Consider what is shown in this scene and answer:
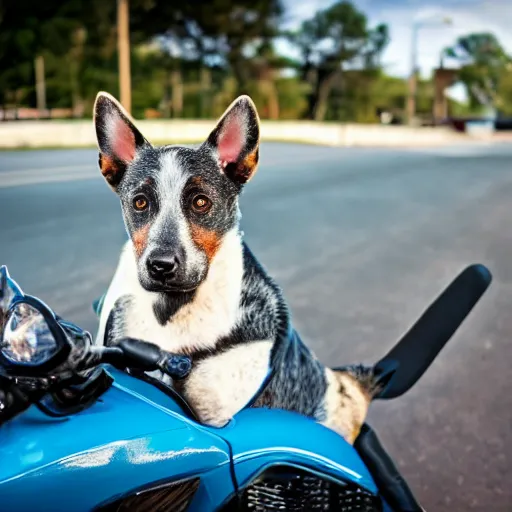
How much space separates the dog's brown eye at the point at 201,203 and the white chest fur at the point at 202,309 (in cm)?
7

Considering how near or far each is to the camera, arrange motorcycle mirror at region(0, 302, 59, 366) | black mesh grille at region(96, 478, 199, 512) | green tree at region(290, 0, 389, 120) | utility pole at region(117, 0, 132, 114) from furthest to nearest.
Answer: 1. green tree at region(290, 0, 389, 120)
2. utility pole at region(117, 0, 132, 114)
3. black mesh grille at region(96, 478, 199, 512)
4. motorcycle mirror at region(0, 302, 59, 366)

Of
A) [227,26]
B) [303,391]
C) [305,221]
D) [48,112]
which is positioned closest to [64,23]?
[48,112]

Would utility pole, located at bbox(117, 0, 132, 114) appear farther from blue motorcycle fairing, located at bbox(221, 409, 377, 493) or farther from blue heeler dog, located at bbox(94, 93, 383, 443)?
blue motorcycle fairing, located at bbox(221, 409, 377, 493)

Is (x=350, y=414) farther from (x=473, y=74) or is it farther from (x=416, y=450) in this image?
A: (x=416, y=450)

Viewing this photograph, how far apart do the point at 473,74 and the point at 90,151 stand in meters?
1.09

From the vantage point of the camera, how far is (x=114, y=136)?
126 centimetres

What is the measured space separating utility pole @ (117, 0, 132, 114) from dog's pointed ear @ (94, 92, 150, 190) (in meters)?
0.33

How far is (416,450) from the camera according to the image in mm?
2824

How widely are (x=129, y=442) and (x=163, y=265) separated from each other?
0.28 m

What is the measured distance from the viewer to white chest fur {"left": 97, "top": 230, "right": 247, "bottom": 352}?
4.34 ft

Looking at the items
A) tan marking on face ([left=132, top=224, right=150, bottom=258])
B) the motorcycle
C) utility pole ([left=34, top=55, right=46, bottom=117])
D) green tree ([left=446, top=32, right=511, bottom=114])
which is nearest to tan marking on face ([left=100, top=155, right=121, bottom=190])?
tan marking on face ([left=132, top=224, right=150, bottom=258])

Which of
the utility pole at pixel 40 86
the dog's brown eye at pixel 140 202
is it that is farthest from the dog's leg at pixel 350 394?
the utility pole at pixel 40 86

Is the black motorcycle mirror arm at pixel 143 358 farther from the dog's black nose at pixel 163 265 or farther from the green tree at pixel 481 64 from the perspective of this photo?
the green tree at pixel 481 64

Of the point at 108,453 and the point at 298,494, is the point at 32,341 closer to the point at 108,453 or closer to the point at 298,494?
the point at 108,453
